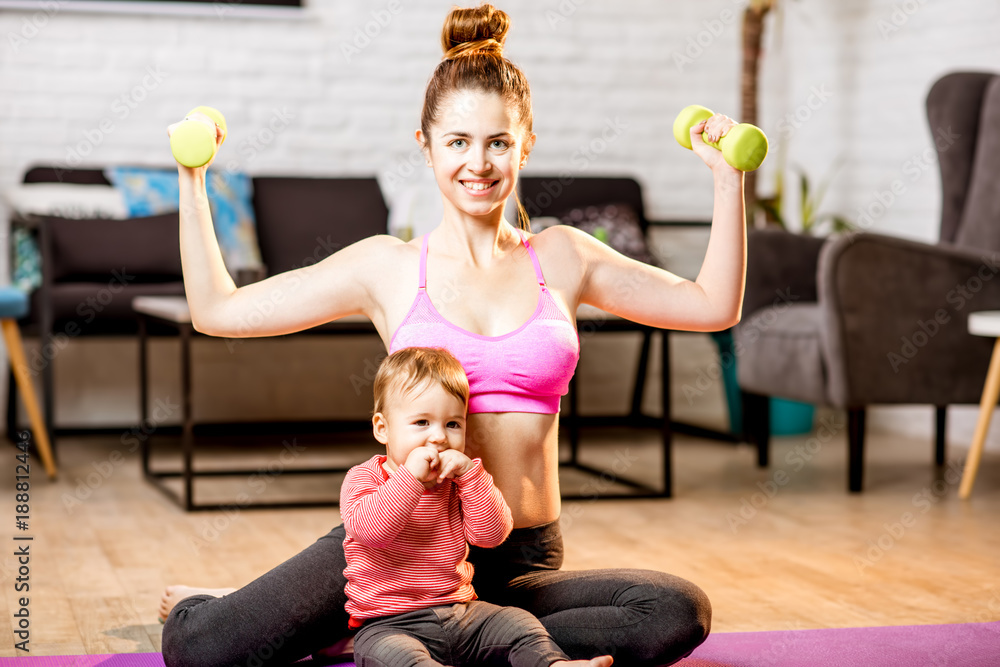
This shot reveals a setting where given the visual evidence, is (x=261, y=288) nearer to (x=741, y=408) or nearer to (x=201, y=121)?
(x=201, y=121)

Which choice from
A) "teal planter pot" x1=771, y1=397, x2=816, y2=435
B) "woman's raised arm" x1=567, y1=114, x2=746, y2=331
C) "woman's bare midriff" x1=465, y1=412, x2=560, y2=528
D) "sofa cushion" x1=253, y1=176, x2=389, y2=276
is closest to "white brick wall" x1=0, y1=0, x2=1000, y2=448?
"sofa cushion" x1=253, y1=176, x2=389, y2=276

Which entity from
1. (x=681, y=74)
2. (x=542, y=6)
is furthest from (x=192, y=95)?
(x=681, y=74)

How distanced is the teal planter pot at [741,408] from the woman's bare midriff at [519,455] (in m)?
2.55

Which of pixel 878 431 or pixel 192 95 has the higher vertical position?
pixel 192 95

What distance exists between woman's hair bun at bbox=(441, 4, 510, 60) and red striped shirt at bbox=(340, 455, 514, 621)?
1.68ft

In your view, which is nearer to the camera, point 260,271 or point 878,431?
point 260,271

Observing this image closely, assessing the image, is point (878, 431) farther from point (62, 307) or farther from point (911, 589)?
point (62, 307)

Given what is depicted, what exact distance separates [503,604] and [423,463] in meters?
0.28

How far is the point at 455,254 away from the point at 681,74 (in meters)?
3.28

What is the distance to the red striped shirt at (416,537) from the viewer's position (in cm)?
136

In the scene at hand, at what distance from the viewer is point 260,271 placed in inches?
110

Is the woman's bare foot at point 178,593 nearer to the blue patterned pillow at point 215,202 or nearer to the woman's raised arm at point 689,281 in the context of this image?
the woman's raised arm at point 689,281

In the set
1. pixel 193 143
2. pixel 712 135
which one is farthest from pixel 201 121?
pixel 712 135

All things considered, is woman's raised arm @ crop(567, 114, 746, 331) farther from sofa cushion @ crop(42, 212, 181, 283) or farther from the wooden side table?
sofa cushion @ crop(42, 212, 181, 283)
